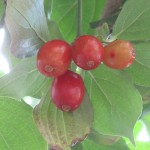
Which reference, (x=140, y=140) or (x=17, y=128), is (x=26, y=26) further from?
(x=140, y=140)

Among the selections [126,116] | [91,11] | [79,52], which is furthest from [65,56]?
[91,11]

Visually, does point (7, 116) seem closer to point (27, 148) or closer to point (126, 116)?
point (27, 148)

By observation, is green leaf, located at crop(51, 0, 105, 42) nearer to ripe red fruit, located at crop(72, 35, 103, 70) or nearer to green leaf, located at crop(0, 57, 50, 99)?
green leaf, located at crop(0, 57, 50, 99)

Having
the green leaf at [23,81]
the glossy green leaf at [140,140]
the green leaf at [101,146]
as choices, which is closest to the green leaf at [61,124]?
the green leaf at [23,81]

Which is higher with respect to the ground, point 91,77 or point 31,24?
point 31,24

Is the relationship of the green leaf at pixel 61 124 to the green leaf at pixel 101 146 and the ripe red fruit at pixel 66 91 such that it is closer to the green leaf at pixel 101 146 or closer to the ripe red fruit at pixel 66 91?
the ripe red fruit at pixel 66 91

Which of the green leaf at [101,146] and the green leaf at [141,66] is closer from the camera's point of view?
the green leaf at [141,66]
